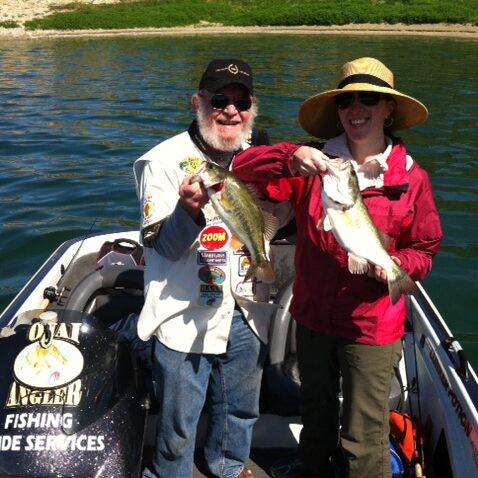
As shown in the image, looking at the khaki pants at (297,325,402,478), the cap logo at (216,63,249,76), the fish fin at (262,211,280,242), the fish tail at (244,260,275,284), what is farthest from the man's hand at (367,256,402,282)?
the cap logo at (216,63,249,76)

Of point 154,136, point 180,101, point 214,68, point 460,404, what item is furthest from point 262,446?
point 180,101

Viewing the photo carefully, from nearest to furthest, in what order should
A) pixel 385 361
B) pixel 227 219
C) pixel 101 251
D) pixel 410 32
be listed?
1. pixel 227 219
2. pixel 385 361
3. pixel 101 251
4. pixel 410 32

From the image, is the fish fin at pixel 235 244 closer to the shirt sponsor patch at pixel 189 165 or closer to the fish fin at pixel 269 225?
the fish fin at pixel 269 225

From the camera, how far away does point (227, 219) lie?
303 centimetres

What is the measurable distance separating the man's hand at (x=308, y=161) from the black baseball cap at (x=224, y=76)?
598 mm

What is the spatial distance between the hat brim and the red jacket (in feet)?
0.92

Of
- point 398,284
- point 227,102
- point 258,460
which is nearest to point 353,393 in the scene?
point 398,284

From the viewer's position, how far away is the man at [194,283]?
3.27m

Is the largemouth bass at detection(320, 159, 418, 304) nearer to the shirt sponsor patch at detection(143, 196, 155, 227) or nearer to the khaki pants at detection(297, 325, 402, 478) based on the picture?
the khaki pants at detection(297, 325, 402, 478)

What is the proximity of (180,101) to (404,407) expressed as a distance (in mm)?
17102

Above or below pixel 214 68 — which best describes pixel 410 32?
below

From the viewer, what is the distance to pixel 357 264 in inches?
118

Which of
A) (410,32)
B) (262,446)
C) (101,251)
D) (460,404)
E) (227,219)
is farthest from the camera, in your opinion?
(410,32)

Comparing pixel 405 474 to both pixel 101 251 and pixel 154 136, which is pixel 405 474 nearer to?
pixel 101 251
